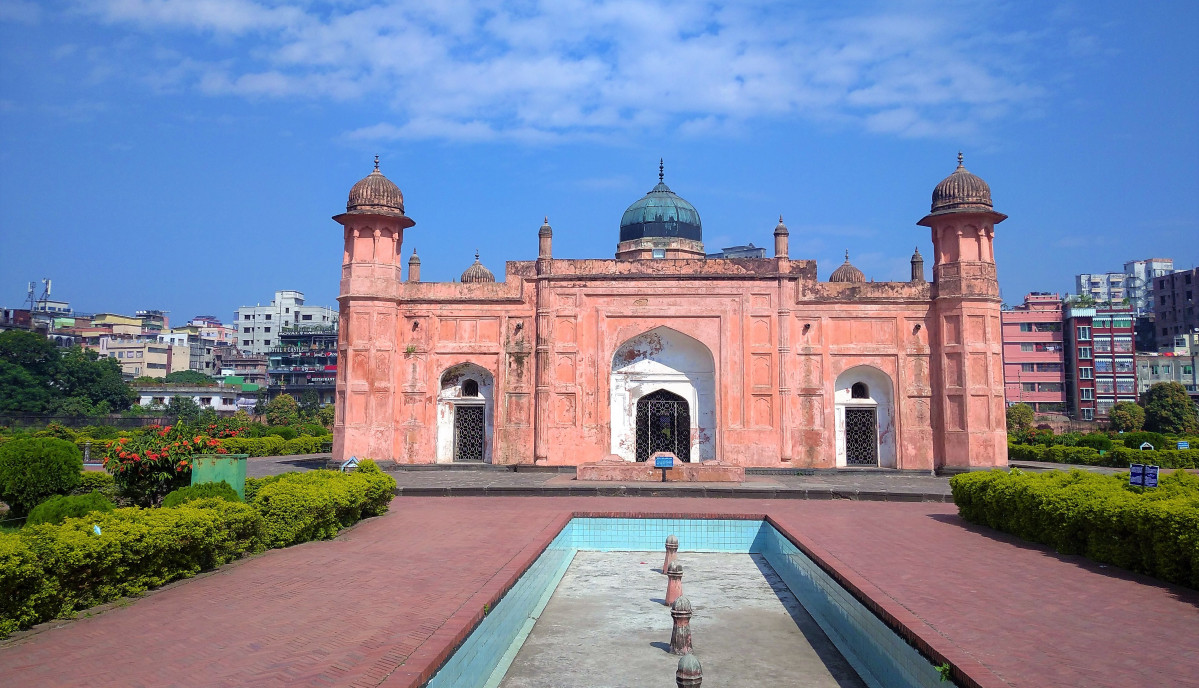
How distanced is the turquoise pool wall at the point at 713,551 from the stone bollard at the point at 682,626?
1303 millimetres

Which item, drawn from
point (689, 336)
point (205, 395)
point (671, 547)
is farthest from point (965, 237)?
point (205, 395)

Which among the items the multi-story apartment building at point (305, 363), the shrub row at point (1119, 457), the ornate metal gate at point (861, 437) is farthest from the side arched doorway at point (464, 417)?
the multi-story apartment building at point (305, 363)

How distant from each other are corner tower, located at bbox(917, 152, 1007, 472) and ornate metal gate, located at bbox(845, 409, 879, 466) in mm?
1415

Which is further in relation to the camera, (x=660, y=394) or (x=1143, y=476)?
(x=660, y=394)

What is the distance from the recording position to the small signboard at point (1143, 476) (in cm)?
908

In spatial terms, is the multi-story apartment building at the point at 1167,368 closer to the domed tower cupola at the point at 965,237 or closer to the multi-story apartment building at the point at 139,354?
the domed tower cupola at the point at 965,237

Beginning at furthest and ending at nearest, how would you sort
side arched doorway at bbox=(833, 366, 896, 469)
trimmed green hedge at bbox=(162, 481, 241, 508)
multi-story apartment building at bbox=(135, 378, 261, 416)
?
multi-story apartment building at bbox=(135, 378, 261, 416) < side arched doorway at bbox=(833, 366, 896, 469) < trimmed green hedge at bbox=(162, 481, 241, 508)

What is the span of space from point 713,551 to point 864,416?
414 inches

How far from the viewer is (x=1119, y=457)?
23047 mm

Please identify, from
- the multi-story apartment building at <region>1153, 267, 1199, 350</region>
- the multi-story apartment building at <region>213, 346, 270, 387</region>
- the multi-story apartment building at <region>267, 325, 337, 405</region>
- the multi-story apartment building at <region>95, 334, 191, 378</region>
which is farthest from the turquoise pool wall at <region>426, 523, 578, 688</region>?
the multi-story apartment building at <region>95, 334, 191, 378</region>

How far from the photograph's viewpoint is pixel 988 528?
11023 millimetres

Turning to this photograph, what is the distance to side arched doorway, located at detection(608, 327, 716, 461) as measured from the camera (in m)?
20.5

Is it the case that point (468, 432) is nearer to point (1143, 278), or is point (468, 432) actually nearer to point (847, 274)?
point (847, 274)

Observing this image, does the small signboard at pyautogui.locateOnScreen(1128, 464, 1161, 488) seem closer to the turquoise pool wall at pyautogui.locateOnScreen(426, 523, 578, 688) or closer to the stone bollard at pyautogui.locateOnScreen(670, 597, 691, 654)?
the stone bollard at pyautogui.locateOnScreen(670, 597, 691, 654)
